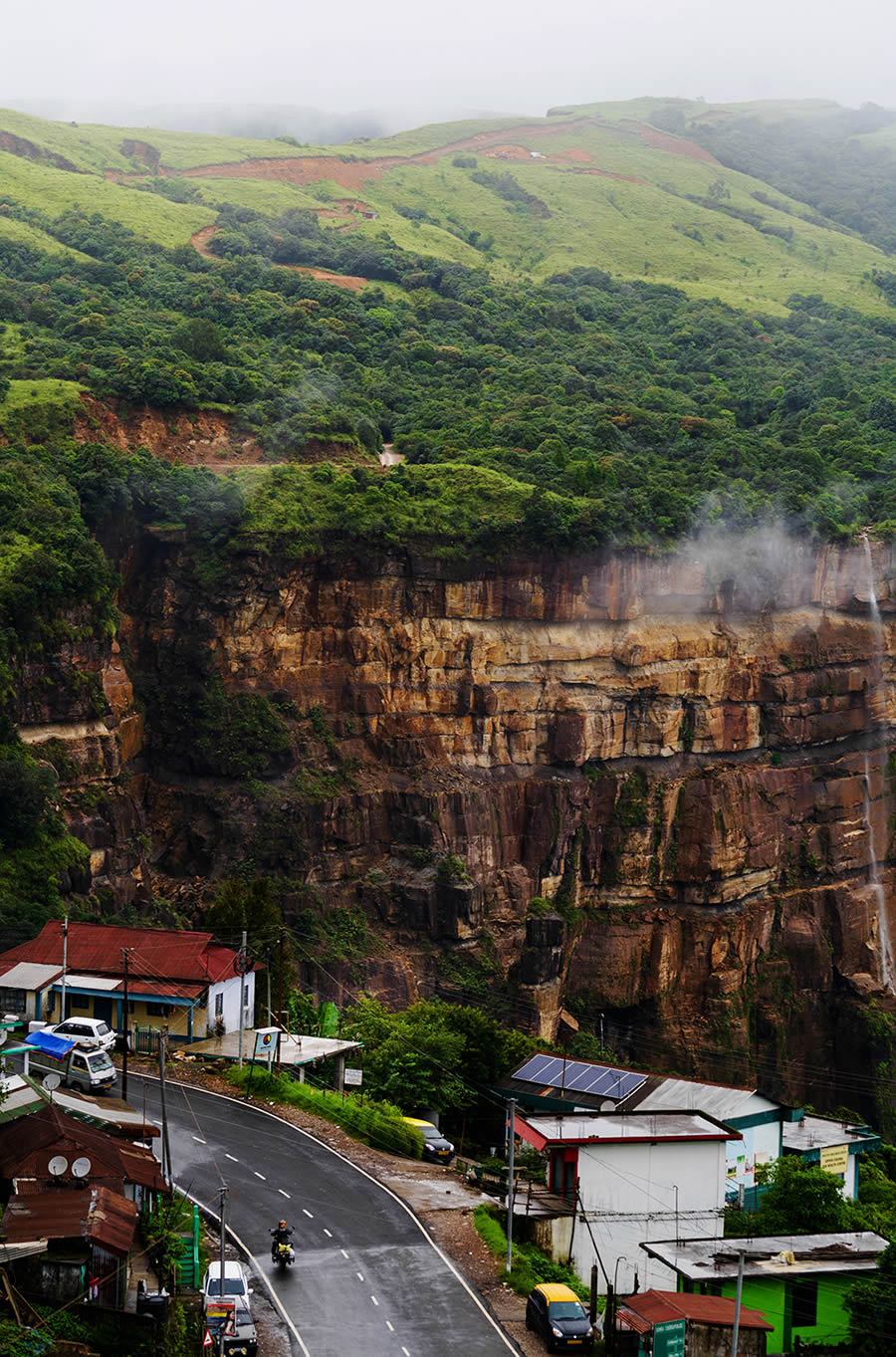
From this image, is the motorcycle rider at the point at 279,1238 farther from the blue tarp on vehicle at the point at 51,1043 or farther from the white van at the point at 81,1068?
the blue tarp on vehicle at the point at 51,1043

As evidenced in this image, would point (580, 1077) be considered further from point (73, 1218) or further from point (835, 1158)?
point (73, 1218)

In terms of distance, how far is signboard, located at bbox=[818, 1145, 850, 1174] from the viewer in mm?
66938

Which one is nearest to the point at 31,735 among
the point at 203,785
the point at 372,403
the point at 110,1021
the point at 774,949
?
the point at 203,785

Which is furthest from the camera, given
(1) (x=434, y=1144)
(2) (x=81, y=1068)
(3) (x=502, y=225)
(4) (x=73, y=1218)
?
(3) (x=502, y=225)

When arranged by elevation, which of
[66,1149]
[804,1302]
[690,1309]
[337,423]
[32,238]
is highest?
[32,238]

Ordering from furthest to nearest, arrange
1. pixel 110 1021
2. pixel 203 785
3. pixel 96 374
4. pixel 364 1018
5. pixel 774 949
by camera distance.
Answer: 1. pixel 774 949
2. pixel 96 374
3. pixel 203 785
4. pixel 364 1018
5. pixel 110 1021

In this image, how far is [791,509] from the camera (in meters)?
110

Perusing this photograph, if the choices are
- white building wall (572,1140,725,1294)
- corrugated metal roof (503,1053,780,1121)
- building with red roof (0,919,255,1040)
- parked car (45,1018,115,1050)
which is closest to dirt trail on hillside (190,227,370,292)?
building with red roof (0,919,255,1040)

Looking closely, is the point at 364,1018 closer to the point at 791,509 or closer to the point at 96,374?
the point at 96,374

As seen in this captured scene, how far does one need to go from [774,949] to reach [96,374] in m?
53.9

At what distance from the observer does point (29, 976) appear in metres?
62.3

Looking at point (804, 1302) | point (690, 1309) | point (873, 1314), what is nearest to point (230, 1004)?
point (804, 1302)

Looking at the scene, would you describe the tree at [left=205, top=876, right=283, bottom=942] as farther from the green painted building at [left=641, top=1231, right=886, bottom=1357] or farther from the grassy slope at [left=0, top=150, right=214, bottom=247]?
the grassy slope at [left=0, top=150, right=214, bottom=247]

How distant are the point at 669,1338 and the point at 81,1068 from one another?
2160cm
